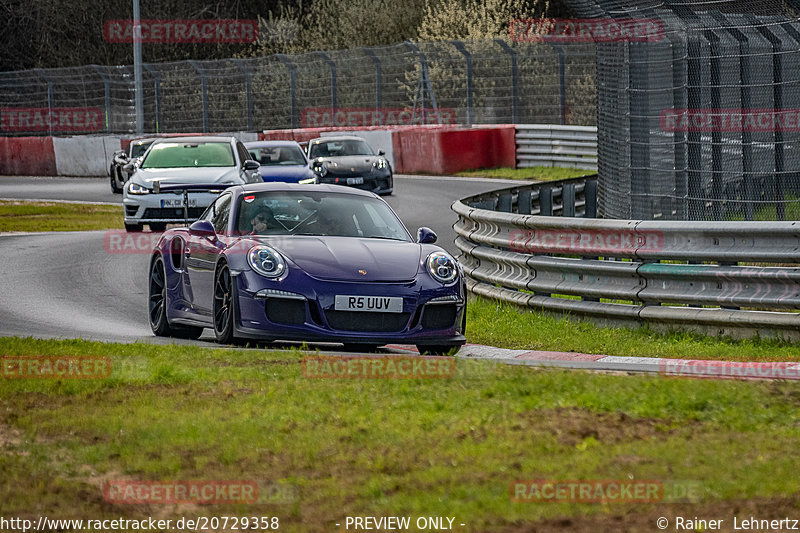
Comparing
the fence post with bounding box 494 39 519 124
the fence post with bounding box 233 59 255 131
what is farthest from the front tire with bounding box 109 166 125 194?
the fence post with bounding box 494 39 519 124

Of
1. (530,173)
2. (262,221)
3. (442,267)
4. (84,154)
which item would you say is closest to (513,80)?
(530,173)

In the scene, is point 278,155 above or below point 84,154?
above

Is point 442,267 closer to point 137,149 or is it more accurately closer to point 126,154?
point 126,154

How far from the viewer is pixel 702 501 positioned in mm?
5133

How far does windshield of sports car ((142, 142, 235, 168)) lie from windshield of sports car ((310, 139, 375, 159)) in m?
7.50

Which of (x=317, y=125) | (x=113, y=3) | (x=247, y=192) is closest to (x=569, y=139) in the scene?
(x=317, y=125)

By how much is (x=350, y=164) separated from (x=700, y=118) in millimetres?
13119

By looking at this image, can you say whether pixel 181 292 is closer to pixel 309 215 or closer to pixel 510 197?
pixel 309 215

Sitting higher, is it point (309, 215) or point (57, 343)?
point (309, 215)

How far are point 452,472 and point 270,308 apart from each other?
14.2 ft

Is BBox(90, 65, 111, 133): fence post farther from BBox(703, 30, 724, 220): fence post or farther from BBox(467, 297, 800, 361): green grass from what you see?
BBox(467, 297, 800, 361): green grass

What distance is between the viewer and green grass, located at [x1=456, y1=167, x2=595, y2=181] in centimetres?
3128

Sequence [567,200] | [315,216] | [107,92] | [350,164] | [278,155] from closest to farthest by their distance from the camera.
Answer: [315,216] < [567,200] < [278,155] < [350,164] < [107,92]

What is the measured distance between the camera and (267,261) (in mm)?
9961
